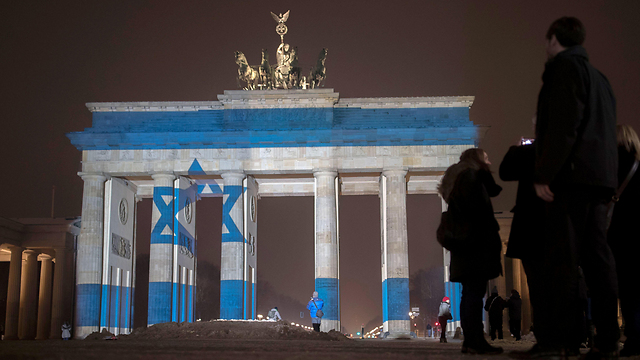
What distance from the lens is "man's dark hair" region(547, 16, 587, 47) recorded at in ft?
21.7

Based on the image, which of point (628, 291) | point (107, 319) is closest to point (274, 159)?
point (107, 319)

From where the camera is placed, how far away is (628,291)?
7.98 m

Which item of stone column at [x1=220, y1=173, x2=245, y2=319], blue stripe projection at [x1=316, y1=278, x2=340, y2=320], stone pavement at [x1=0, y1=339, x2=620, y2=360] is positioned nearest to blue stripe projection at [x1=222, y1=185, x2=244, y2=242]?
stone column at [x1=220, y1=173, x2=245, y2=319]

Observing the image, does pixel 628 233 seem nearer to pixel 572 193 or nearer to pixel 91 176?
pixel 572 193

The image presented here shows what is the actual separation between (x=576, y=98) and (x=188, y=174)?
1470 inches

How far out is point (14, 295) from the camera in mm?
52000

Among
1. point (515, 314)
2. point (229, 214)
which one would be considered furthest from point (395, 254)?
point (515, 314)

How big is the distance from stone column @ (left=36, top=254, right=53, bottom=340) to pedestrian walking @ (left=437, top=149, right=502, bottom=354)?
50.8 meters

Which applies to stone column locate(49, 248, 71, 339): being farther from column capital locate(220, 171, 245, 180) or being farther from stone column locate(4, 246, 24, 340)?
column capital locate(220, 171, 245, 180)

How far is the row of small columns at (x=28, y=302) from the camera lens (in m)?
51.4

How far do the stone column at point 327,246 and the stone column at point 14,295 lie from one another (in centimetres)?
2577

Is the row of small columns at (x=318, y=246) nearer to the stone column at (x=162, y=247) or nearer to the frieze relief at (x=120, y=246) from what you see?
the stone column at (x=162, y=247)

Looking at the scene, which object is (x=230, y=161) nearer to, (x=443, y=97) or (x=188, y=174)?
(x=188, y=174)

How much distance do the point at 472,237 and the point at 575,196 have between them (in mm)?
2410
